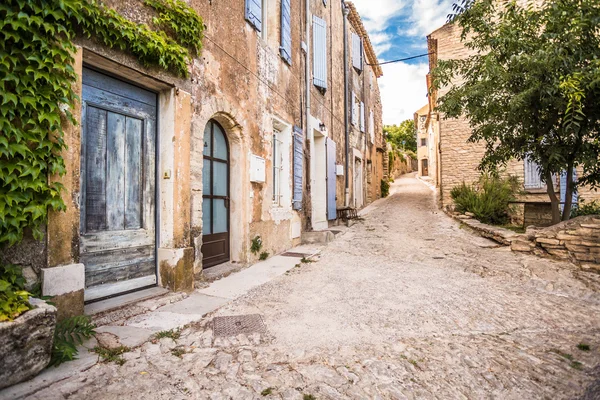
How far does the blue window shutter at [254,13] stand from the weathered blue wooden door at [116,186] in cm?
231

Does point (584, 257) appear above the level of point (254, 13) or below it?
below

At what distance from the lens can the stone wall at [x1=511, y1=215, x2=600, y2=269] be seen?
508 cm

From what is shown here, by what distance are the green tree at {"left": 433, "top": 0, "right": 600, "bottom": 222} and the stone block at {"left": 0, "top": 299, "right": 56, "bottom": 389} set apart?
6.49 metres

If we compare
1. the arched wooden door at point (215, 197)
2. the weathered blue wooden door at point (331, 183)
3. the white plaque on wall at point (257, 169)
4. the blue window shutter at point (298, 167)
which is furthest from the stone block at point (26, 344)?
the weathered blue wooden door at point (331, 183)

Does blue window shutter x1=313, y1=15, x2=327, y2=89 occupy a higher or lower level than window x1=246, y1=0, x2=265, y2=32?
higher

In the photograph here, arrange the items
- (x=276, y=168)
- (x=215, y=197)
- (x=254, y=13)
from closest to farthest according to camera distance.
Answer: (x=215, y=197)
(x=254, y=13)
(x=276, y=168)

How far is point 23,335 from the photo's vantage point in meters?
1.83

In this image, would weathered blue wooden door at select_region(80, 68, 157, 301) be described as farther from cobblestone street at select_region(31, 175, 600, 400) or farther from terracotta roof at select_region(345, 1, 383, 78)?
terracotta roof at select_region(345, 1, 383, 78)

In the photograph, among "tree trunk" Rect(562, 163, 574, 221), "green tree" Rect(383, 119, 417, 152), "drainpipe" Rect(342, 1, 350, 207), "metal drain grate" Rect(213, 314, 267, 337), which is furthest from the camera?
"green tree" Rect(383, 119, 417, 152)

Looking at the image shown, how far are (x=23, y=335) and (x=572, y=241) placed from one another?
22.8 ft

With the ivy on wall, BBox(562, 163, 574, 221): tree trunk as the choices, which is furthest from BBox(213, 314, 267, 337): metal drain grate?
BBox(562, 163, 574, 221): tree trunk

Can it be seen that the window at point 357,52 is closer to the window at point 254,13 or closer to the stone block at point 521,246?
the window at point 254,13

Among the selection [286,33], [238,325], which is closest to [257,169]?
[238,325]

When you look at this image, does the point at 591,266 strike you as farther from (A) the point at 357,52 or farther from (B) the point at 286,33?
(A) the point at 357,52
